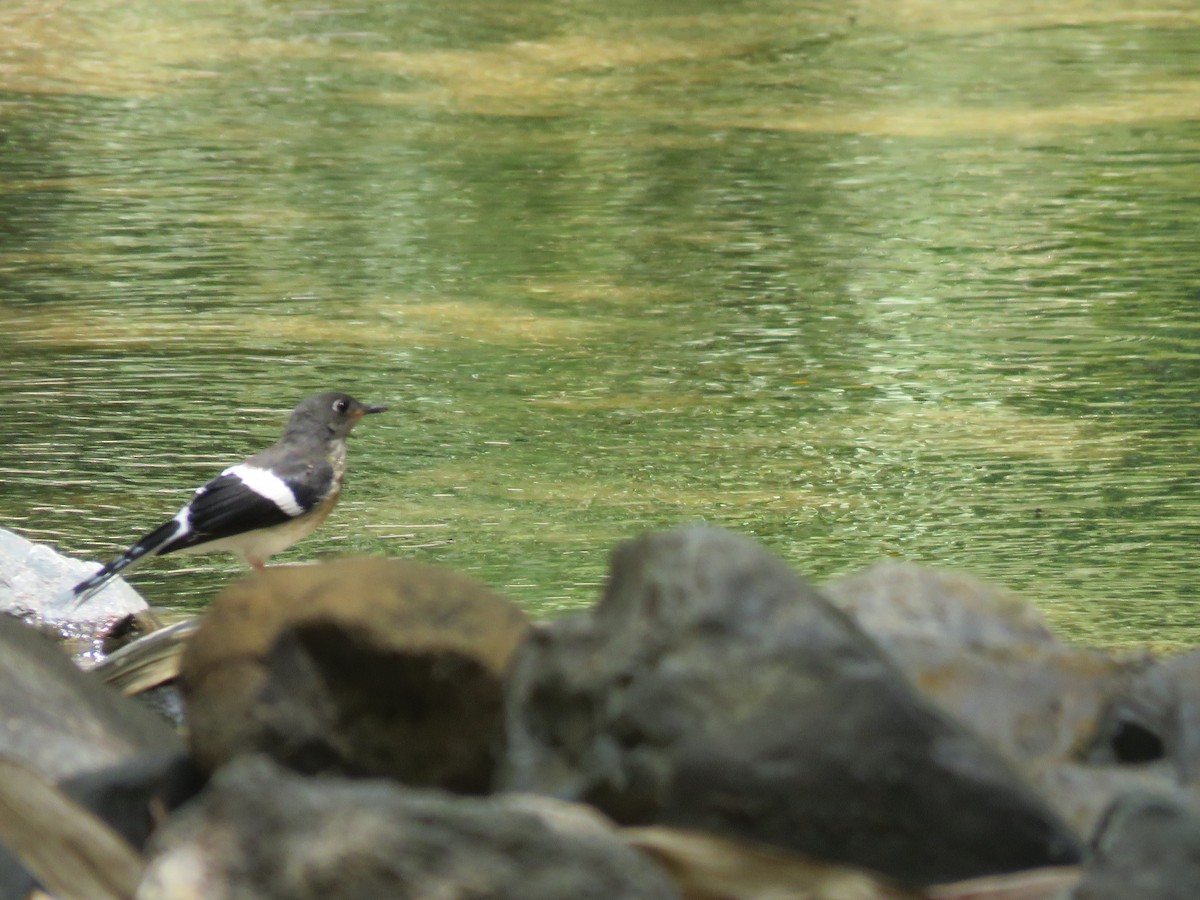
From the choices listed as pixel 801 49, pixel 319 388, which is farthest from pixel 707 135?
pixel 319 388

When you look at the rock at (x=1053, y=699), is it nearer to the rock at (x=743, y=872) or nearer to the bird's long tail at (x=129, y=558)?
the rock at (x=743, y=872)

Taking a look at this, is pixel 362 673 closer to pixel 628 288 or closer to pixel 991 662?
pixel 991 662

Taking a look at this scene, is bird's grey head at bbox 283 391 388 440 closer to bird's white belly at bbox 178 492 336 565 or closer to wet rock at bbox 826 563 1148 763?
bird's white belly at bbox 178 492 336 565

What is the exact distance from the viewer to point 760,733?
2682 millimetres

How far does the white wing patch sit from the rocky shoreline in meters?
1.21

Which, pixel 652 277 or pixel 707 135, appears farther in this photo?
pixel 707 135

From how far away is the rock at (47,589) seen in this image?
444 centimetres

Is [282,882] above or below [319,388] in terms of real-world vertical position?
above

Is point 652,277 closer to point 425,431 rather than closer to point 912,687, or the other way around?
point 425,431

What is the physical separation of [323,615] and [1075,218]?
6.25 metres

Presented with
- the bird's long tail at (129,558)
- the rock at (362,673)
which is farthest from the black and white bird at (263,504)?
the rock at (362,673)

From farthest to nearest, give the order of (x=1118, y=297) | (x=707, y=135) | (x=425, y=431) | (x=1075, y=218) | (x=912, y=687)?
(x=707, y=135) < (x=1075, y=218) < (x=1118, y=297) < (x=425, y=431) < (x=912, y=687)

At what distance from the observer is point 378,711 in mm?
2920

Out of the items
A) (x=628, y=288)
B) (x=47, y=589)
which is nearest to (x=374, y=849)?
(x=47, y=589)
